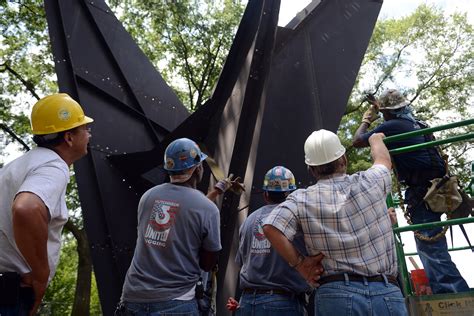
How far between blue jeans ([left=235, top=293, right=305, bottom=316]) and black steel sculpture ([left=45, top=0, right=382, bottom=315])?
1.56 meters

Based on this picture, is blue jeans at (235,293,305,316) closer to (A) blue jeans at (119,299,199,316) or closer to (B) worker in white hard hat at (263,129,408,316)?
(A) blue jeans at (119,299,199,316)

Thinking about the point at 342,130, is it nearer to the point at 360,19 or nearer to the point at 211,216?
the point at 360,19

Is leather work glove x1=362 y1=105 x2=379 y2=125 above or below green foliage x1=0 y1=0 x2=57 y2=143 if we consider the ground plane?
below

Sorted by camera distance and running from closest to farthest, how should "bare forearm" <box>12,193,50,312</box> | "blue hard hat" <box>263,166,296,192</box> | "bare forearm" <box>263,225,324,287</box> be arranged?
"bare forearm" <box>12,193,50,312</box> < "bare forearm" <box>263,225,324,287</box> < "blue hard hat" <box>263,166,296,192</box>

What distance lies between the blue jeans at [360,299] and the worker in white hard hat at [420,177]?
1.26 metres

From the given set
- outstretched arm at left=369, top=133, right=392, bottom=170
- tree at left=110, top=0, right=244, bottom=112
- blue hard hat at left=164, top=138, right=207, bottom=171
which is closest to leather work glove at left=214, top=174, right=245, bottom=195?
blue hard hat at left=164, top=138, right=207, bottom=171

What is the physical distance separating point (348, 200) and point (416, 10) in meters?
23.5

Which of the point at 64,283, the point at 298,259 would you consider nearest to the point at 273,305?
the point at 298,259

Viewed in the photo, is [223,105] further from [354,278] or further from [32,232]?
[32,232]

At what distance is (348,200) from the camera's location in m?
2.96

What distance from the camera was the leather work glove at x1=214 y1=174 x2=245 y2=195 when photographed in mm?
4867

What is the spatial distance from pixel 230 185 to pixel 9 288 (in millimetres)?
2754

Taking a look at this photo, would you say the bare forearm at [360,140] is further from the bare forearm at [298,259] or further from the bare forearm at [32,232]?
the bare forearm at [32,232]

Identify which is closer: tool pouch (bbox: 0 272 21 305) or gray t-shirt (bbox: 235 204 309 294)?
tool pouch (bbox: 0 272 21 305)
